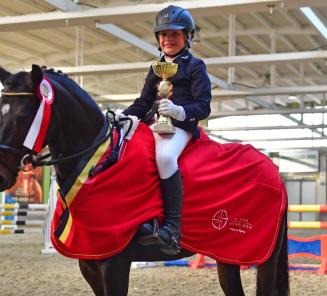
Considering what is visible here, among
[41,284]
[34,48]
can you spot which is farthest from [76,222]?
[34,48]

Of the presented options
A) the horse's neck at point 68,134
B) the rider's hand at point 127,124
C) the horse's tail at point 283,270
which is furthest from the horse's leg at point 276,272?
the horse's neck at point 68,134

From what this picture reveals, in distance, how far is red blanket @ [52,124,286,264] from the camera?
8.39 feet

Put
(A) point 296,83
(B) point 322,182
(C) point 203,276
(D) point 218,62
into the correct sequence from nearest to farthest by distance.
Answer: (C) point 203,276, (D) point 218,62, (A) point 296,83, (B) point 322,182

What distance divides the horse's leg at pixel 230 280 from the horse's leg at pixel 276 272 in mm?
118

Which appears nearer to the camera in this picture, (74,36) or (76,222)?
(76,222)

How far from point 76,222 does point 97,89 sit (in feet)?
49.7

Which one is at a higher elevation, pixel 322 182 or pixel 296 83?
pixel 296 83

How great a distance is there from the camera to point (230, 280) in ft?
11.0

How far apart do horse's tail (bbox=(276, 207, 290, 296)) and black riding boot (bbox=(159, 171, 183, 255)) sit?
928 mm

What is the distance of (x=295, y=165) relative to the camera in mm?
27500

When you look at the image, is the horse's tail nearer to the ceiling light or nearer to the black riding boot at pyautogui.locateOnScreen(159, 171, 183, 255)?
the black riding boot at pyautogui.locateOnScreen(159, 171, 183, 255)

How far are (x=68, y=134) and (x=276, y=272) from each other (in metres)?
1.57

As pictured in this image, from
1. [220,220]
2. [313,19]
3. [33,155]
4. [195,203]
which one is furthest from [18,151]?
[313,19]

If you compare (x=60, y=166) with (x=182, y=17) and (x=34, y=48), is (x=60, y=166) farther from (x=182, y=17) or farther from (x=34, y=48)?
(x=34, y=48)
